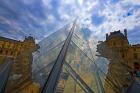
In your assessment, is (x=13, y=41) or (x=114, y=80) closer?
(x=114, y=80)

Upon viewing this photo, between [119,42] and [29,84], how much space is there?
36.4 metres

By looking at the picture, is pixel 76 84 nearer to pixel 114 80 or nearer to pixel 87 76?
pixel 87 76

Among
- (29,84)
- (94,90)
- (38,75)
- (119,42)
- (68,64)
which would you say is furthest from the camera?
(119,42)

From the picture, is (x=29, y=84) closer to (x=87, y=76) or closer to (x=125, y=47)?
(x=87, y=76)

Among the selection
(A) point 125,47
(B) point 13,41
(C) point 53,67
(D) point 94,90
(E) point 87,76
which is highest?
(B) point 13,41

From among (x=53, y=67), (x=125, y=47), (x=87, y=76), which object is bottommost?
(x=87, y=76)

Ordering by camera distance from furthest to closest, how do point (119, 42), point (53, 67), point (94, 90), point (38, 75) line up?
point (119, 42) → point (53, 67) → point (38, 75) → point (94, 90)

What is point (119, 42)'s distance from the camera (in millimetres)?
35719

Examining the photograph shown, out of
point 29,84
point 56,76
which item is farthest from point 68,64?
point 29,84

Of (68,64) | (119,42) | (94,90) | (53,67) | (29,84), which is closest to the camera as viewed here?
(94,90)

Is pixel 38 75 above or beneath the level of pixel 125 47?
beneath

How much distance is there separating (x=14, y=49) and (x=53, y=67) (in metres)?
37.4

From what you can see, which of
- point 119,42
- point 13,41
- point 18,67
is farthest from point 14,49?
point 18,67

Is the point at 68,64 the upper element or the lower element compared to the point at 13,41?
lower
